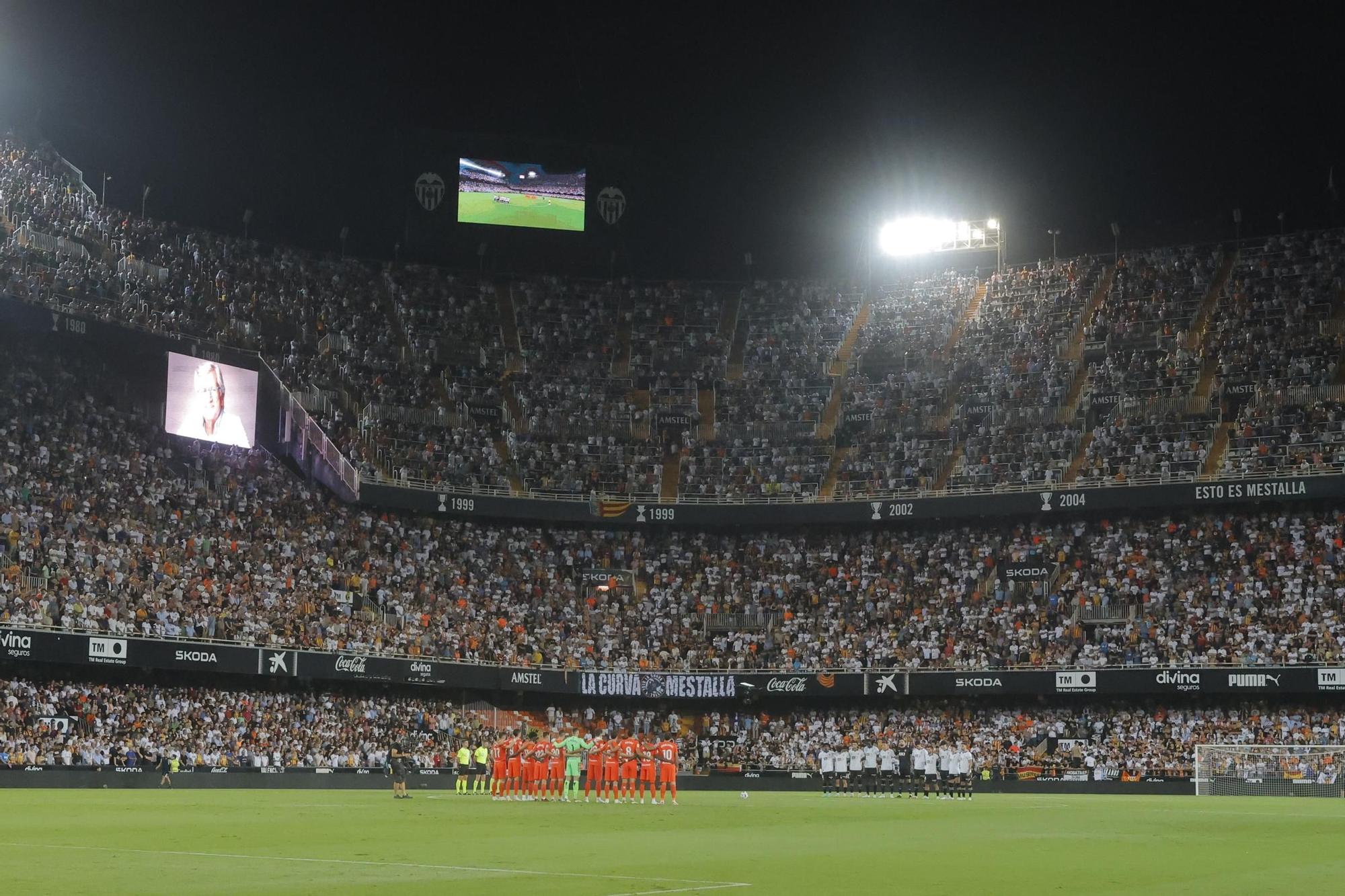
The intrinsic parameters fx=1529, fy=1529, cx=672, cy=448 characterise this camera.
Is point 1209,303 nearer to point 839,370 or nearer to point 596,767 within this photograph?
point 839,370

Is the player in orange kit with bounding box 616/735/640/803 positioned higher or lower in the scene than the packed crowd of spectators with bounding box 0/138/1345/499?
lower

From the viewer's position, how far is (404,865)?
59.9 feet

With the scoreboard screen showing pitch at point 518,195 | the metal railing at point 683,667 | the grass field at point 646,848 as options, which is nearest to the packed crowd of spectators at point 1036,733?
the metal railing at point 683,667

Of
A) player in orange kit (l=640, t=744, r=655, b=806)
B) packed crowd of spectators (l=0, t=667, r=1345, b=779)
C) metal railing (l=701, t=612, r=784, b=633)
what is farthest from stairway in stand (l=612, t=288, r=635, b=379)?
player in orange kit (l=640, t=744, r=655, b=806)

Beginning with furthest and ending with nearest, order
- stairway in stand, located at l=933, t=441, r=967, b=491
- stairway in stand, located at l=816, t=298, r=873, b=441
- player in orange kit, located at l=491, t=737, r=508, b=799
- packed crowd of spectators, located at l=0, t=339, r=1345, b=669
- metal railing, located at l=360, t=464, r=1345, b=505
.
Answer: stairway in stand, located at l=816, t=298, r=873, b=441, stairway in stand, located at l=933, t=441, r=967, b=491, metal railing, located at l=360, t=464, r=1345, b=505, packed crowd of spectators, located at l=0, t=339, r=1345, b=669, player in orange kit, located at l=491, t=737, r=508, b=799

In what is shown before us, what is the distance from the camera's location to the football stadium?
51219 millimetres

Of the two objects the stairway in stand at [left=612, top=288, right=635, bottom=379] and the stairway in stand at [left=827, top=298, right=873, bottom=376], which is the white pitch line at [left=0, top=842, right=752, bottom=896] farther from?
the stairway in stand at [left=827, top=298, right=873, bottom=376]

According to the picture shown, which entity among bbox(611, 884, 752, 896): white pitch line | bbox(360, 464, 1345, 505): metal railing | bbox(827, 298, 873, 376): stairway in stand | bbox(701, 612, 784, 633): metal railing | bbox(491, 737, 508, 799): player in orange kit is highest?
bbox(827, 298, 873, 376): stairway in stand

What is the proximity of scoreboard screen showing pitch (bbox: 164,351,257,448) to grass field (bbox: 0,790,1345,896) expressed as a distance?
20.2m

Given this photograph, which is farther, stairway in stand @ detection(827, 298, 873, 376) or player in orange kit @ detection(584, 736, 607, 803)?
stairway in stand @ detection(827, 298, 873, 376)

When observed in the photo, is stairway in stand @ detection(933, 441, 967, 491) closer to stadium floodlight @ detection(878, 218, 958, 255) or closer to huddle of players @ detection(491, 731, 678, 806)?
stadium floodlight @ detection(878, 218, 958, 255)

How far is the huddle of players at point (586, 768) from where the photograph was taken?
39344 millimetres

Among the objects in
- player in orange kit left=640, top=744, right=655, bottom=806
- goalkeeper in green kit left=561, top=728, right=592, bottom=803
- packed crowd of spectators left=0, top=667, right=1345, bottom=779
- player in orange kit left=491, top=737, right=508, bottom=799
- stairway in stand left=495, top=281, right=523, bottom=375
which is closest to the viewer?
player in orange kit left=640, top=744, right=655, bottom=806

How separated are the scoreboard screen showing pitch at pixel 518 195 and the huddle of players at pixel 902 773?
3259 cm
